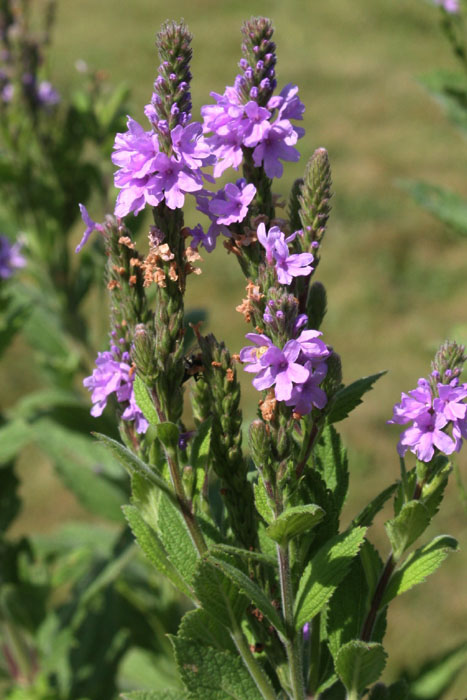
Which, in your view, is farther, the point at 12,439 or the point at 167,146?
the point at 12,439

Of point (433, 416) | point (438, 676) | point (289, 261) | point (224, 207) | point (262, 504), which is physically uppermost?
point (224, 207)

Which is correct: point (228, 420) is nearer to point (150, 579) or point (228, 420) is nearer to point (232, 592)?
point (232, 592)

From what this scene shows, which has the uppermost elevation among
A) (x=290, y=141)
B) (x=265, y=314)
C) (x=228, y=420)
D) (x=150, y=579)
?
(x=290, y=141)

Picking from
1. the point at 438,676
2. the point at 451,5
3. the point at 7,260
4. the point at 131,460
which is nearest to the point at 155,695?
the point at 131,460

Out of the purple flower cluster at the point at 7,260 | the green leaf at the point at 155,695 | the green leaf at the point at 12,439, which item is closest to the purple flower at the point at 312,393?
the green leaf at the point at 155,695

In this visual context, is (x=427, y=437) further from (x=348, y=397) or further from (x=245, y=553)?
(x=245, y=553)

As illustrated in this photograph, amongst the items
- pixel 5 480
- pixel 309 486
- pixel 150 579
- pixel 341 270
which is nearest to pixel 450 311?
pixel 341 270
